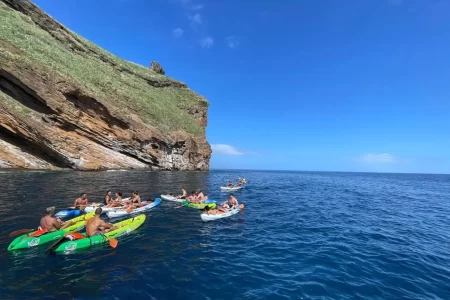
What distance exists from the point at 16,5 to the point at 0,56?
26485mm

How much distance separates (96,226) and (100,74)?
162ft

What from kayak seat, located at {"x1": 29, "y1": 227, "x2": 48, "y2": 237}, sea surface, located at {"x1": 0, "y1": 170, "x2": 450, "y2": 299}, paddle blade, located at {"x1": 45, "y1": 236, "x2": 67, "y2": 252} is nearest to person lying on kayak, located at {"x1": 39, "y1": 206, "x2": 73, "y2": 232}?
kayak seat, located at {"x1": 29, "y1": 227, "x2": 48, "y2": 237}

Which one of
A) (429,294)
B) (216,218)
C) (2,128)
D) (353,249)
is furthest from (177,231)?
(2,128)

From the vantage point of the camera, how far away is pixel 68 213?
60.4 ft

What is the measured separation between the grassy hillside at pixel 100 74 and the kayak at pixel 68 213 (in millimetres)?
30560

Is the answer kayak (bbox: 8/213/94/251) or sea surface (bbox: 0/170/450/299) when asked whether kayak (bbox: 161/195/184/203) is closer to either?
sea surface (bbox: 0/170/450/299)

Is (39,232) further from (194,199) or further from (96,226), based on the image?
(194,199)

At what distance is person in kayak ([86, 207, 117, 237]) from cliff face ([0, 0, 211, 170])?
31.3 m

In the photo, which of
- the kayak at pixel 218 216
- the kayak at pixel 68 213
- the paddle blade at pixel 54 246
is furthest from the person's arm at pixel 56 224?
the kayak at pixel 218 216

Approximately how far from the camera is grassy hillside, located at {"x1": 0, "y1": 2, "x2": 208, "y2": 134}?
4078 cm

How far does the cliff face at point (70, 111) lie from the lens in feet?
122

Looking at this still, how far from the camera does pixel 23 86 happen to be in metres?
38.0

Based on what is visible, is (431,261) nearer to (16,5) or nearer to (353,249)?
(353,249)

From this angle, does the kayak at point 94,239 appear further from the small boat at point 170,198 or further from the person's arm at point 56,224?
the small boat at point 170,198
